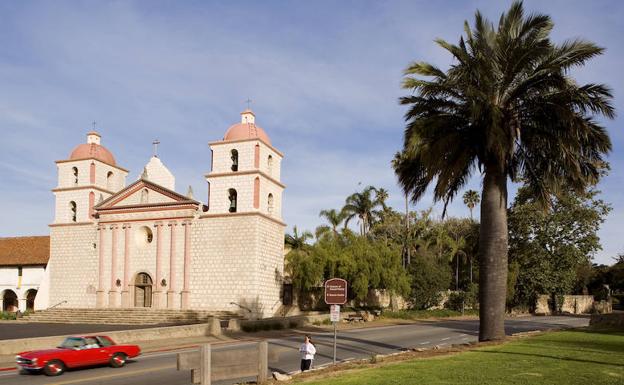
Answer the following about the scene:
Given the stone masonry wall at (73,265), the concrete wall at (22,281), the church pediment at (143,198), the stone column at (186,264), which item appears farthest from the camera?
the concrete wall at (22,281)

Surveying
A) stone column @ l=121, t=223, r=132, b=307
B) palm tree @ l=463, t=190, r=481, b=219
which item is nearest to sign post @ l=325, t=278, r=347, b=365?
stone column @ l=121, t=223, r=132, b=307

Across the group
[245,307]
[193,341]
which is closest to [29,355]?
[193,341]

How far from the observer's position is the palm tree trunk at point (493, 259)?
20.3 metres

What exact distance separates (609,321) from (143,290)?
97.8ft

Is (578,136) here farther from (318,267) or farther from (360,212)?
(360,212)

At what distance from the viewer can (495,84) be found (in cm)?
2047

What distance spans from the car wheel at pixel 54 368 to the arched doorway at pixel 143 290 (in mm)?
26794

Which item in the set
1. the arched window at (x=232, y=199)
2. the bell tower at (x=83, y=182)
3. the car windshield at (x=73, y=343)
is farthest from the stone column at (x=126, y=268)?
the car windshield at (x=73, y=343)

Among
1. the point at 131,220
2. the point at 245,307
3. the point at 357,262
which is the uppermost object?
the point at 131,220

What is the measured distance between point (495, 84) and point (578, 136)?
311 cm

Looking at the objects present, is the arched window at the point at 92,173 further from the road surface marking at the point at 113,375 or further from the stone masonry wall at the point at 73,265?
the road surface marking at the point at 113,375

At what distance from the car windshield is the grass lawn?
8193 mm

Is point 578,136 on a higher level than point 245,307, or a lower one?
higher

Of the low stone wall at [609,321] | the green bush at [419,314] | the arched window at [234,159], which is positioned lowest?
the green bush at [419,314]
